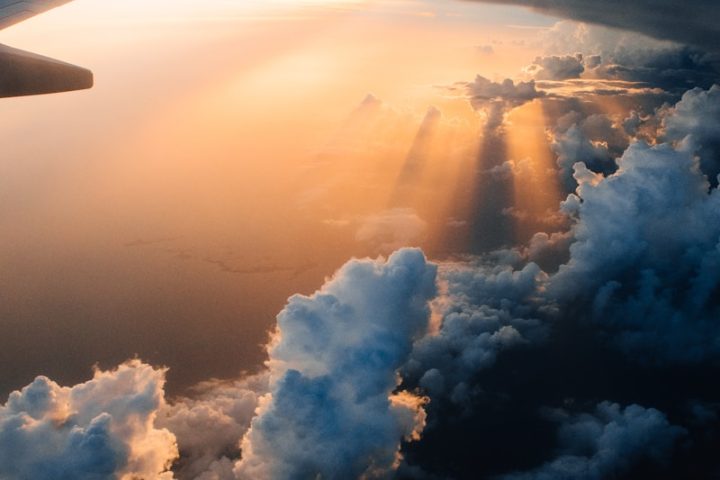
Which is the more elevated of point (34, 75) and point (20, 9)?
point (20, 9)

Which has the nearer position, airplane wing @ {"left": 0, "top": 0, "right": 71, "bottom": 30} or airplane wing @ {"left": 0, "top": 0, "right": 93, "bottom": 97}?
airplane wing @ {"left": 0, "top": 0, "right": 93, "bottom": 97}

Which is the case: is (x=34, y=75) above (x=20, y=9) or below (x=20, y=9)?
below

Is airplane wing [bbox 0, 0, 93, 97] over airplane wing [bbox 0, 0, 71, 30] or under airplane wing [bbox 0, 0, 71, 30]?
under

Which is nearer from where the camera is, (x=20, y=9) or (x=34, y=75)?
(x=34, y=75)

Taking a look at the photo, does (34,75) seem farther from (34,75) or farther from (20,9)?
(20,9)

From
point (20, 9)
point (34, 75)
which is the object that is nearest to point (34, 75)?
point (34, 75)

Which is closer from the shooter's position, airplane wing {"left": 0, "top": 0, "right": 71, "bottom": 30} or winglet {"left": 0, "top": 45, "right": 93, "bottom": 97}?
winglet {"left": 0, "top": 45, "right": 93, "bottom": 97}

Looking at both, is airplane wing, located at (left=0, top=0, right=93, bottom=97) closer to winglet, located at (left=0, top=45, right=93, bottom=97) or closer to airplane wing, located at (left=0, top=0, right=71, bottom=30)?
winglet, located at (left=0, top=45, right=93, bottom=97)

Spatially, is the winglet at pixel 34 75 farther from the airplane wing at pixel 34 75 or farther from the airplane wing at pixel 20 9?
the airplane wing at pixel 20 9

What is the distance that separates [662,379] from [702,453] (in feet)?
90.6

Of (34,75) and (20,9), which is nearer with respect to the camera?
(34,75)

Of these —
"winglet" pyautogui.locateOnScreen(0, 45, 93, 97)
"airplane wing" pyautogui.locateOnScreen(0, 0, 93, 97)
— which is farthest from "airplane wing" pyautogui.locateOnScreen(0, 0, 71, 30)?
"winglet" pyautogui.locateOnScreen(0, 45, 93, 97)

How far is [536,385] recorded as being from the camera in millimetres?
145750

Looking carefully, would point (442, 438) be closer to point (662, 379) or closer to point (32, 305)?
point (662, 379)
